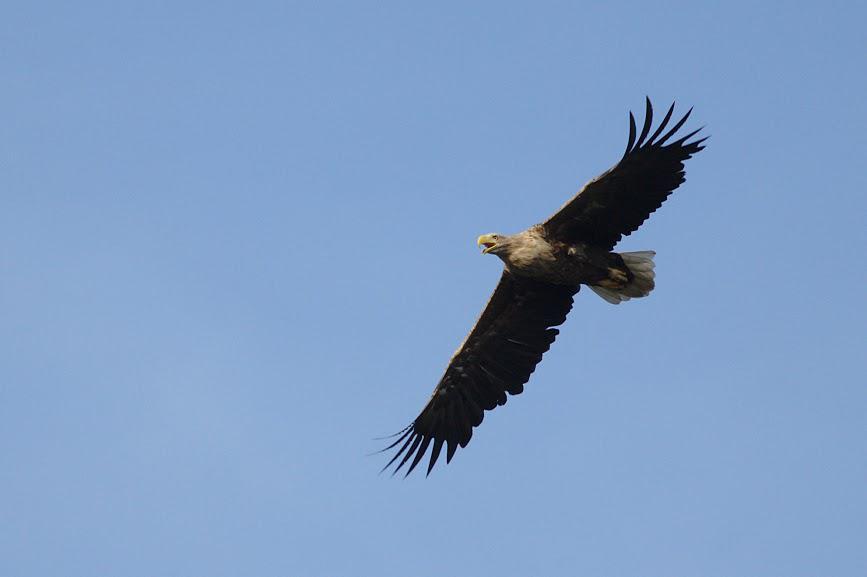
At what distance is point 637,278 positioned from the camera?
50.1 ft

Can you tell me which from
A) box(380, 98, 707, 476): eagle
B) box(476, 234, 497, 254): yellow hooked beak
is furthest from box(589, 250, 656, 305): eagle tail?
box(476, 234, 497, 254): yellow hooked beak

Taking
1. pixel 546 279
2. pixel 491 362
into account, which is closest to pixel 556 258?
pixel 546 279

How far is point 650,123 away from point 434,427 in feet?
15.3

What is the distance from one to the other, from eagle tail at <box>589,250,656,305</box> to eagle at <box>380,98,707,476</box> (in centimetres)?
1

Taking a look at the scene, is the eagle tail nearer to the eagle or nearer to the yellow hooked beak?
the eagle

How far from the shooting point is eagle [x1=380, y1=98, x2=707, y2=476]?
1434cm

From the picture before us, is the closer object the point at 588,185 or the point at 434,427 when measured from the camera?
the point at 588,185

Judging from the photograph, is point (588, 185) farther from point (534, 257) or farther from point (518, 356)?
point (518, 356)

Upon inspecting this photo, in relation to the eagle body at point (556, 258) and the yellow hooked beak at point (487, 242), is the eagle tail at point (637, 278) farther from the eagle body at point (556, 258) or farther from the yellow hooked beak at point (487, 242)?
the yellow hooked beak at point (487, 242)

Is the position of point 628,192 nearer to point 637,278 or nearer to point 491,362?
point 637,278

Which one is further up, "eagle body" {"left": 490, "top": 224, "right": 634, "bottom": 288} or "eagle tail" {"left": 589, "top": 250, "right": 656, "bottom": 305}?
"eagle body" {"left": 490, "top": 224, "right": 634, "bottom": 288}

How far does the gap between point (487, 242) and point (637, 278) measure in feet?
5.58

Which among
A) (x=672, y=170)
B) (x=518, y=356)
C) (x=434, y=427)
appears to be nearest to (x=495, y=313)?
(x=518, y=356)

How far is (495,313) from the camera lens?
1612 centimetres
